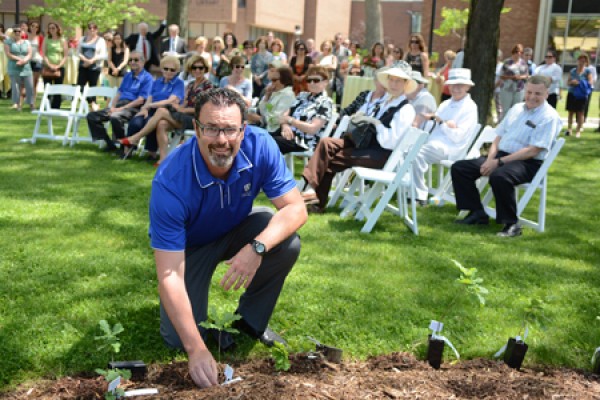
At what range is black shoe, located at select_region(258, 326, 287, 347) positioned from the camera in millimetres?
4005

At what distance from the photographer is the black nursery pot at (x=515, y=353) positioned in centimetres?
382

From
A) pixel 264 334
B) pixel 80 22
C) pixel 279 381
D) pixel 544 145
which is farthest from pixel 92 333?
pixel 80 22

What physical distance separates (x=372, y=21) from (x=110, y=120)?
16.5 meters

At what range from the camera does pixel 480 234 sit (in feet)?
22.6

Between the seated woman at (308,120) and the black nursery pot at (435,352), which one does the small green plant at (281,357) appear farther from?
the seated woman at (308,120)

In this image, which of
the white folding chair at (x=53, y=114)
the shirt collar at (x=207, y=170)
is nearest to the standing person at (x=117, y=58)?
the white folding chair at (x=53, y=114)


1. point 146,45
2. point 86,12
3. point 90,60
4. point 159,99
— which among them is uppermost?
point 86,12

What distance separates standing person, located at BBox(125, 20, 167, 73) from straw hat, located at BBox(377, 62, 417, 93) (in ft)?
26.1

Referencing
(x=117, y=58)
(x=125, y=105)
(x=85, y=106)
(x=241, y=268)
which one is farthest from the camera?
(x=117, y=58)

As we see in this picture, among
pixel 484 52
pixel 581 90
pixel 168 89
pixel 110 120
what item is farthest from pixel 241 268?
pixel 581 90

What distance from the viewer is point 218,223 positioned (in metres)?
3.85

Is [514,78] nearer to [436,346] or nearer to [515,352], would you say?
[515,352]

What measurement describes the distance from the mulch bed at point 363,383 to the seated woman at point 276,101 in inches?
223

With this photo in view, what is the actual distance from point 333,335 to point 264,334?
0.42m
